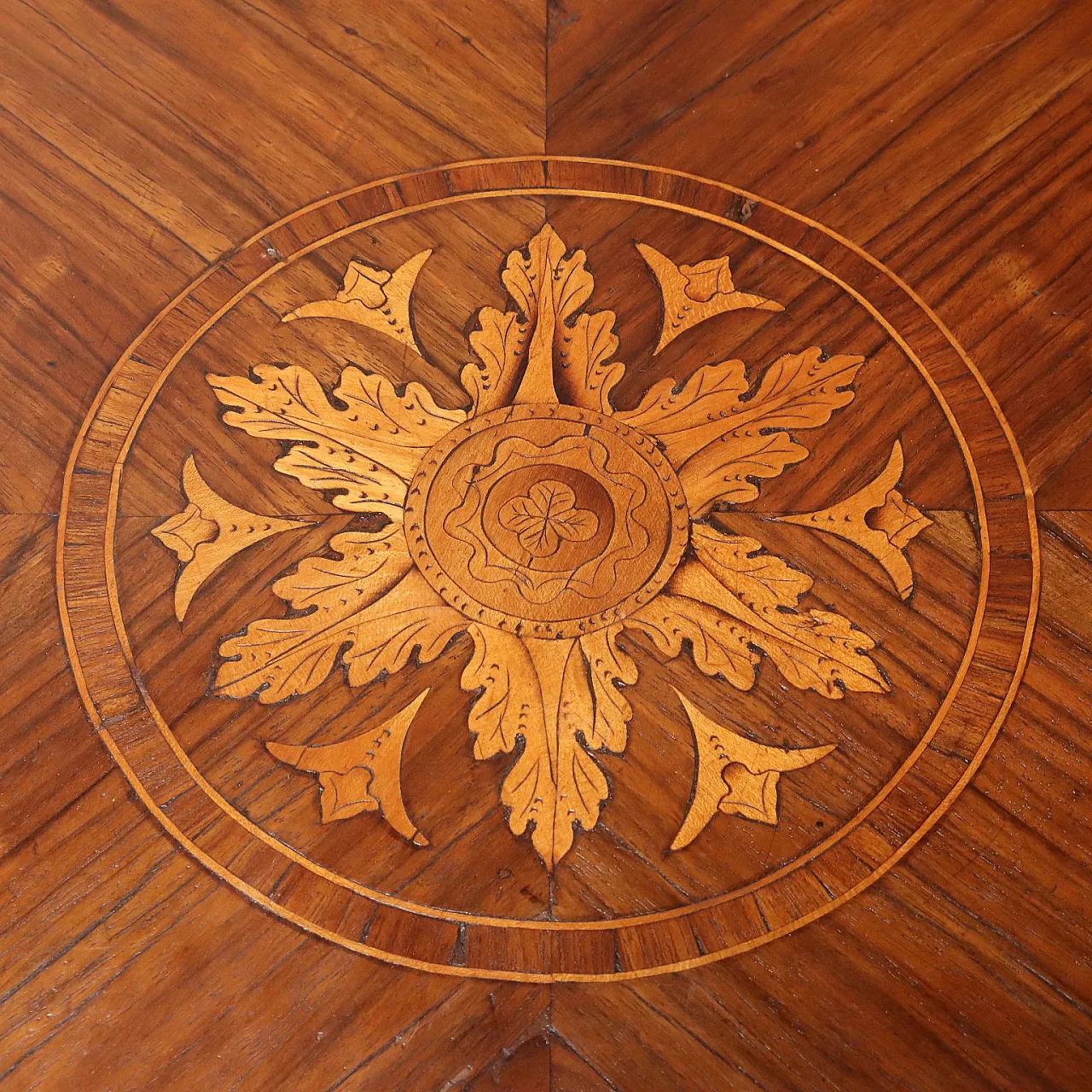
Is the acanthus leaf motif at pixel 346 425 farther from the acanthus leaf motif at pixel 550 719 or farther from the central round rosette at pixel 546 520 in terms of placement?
the acanthus leaf motif at pixel 550 719

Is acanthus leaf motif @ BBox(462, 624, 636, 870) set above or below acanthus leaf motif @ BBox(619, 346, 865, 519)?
below

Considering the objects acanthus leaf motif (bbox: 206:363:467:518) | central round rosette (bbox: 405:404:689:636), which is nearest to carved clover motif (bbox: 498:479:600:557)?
central round rosette (bbox: 405:404:689:636)

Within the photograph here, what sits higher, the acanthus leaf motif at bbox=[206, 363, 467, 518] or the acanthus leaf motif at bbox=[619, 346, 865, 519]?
the acanthus leaf motif at bbox=[619, 346, 865, 519]

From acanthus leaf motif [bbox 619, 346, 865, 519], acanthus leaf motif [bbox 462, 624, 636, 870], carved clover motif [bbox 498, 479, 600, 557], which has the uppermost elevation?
acanthus leaf motif [bbox 619, 346, 865, 519]

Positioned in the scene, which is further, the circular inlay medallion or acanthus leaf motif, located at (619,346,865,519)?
acanthus leaf motif, located at (619,346,865,519)

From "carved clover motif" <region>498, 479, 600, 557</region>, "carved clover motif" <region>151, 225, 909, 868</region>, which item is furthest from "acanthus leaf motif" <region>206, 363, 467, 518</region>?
"carved clover motif" <region>498, 479, 600, 557</region>

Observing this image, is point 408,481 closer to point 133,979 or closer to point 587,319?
point 587,319

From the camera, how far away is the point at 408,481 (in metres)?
1.04

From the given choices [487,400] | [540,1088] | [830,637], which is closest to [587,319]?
[487,400]

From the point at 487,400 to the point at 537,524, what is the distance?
14cm

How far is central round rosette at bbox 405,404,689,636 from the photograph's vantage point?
100 cm

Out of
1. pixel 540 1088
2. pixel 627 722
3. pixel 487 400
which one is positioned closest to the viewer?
pixel 540 1088

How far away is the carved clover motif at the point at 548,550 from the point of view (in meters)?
0.95

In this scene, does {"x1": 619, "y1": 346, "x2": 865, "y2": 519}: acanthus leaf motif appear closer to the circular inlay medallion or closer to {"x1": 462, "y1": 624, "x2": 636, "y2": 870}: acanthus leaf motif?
the circular inlay medallion
